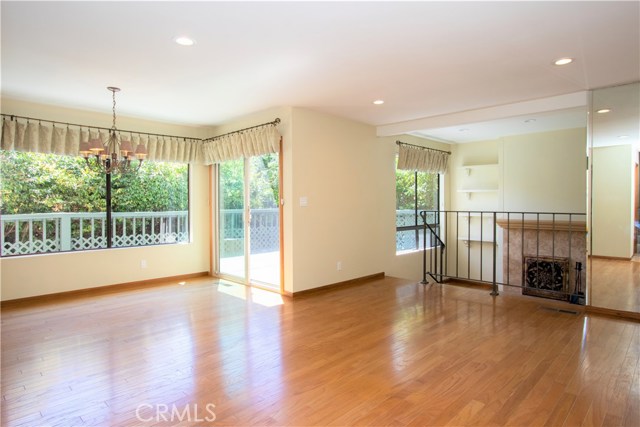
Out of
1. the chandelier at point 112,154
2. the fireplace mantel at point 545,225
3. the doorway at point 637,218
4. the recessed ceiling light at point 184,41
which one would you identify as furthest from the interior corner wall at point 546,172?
the chandelier at point 112,154

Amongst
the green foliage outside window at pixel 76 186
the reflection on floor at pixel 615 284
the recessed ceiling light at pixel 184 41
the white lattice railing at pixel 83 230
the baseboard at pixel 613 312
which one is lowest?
the baseboard at pixel 613 312

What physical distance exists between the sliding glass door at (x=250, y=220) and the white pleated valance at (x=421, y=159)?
240 centimetres

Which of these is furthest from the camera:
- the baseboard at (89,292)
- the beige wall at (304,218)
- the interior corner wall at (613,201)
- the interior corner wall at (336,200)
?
the interior corner wall at (336,200)

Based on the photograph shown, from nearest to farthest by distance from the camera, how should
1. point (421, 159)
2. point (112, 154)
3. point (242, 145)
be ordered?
point (112, 154) → point (242, 145) → point (421, 159)

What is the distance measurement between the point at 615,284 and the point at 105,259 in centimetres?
611

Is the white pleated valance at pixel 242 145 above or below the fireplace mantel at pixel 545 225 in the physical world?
above

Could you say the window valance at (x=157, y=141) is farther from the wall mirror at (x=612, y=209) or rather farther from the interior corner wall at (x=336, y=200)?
the wall mirror at (x=612, y=209)

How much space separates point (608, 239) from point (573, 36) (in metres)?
2.34

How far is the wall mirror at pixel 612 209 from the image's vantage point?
373 cm

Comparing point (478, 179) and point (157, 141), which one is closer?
point (157, 141)

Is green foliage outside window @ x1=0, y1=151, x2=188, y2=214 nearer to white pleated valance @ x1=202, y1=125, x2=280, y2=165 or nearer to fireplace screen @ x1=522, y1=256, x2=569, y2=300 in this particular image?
white pleated valance @ x1=202, y1=125, x2=280, y2=165

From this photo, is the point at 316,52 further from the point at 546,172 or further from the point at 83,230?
the point at 546,172

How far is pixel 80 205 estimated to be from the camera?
4766 millimetres

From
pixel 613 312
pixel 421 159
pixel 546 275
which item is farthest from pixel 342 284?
pixel 546 275
